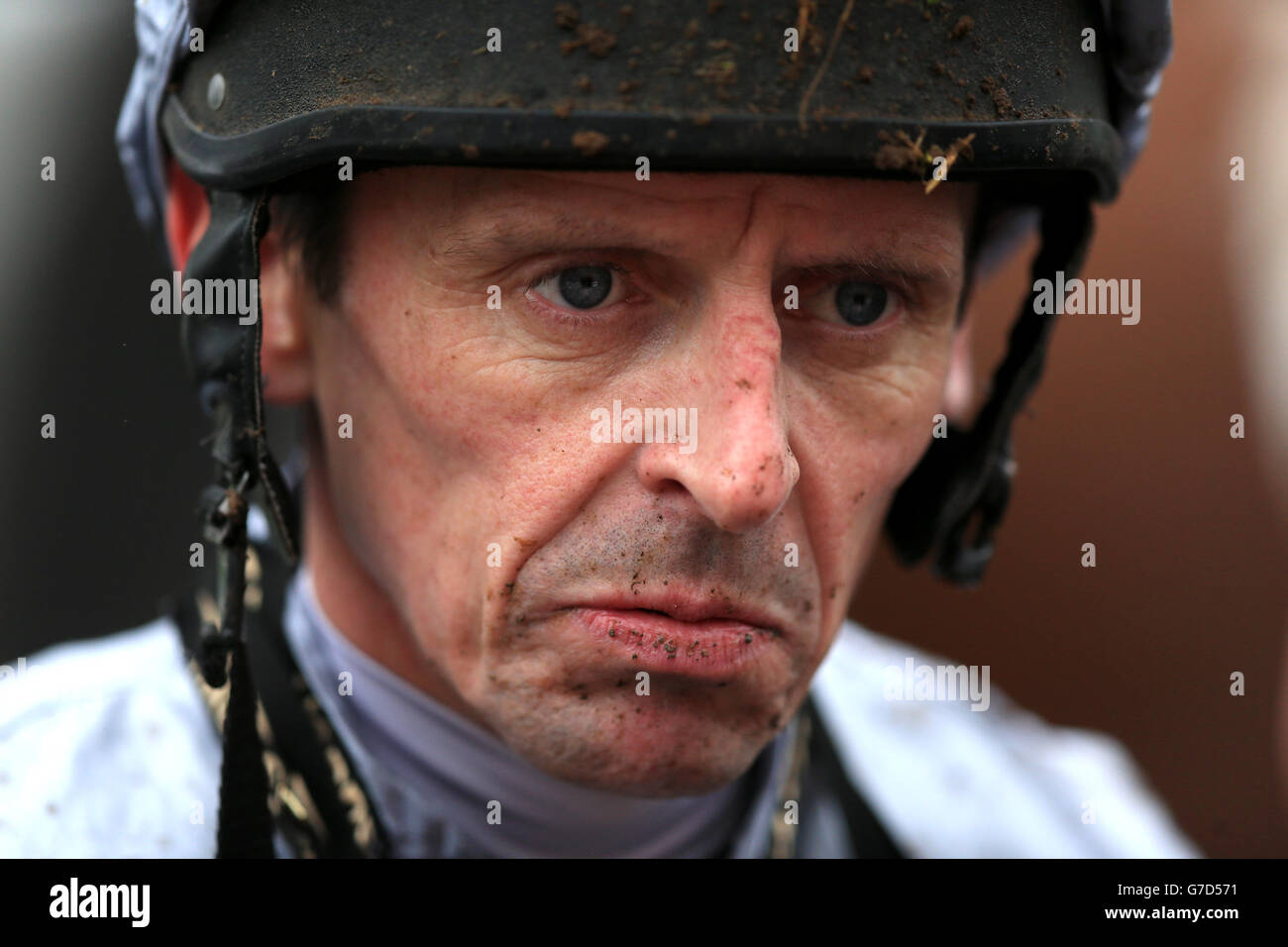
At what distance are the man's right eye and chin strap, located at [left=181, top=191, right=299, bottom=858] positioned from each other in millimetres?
372

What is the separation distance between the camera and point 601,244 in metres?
1.41

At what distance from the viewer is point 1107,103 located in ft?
5.64

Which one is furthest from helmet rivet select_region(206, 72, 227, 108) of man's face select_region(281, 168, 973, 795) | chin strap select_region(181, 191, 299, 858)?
man's face select_region(281, 168, 973, 795)

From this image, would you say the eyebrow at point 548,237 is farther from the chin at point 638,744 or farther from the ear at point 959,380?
the ear at point 959,380

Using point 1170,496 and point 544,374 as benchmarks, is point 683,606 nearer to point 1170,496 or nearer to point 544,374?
point 544,374

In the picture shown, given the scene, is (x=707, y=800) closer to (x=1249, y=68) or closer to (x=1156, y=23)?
(x=1156, y=23)

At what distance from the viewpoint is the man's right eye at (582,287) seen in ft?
4.82

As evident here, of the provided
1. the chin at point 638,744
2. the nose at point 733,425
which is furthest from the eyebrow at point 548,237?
the chin at point 638,744

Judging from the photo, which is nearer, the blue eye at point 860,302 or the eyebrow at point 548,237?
the eyebrow at point 548,237

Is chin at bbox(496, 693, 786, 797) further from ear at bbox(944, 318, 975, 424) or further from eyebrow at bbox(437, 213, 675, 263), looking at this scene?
ear at bbox(944, 318, 975, 424)

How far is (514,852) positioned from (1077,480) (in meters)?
2.66

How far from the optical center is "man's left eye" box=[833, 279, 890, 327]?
62.3 inches

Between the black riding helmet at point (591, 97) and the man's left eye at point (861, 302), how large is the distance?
7.1 inches

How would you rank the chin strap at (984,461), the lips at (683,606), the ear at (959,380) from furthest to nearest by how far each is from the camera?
the ear at (959,380) → the chin strap at (984,461) → the lips at (683,606)
